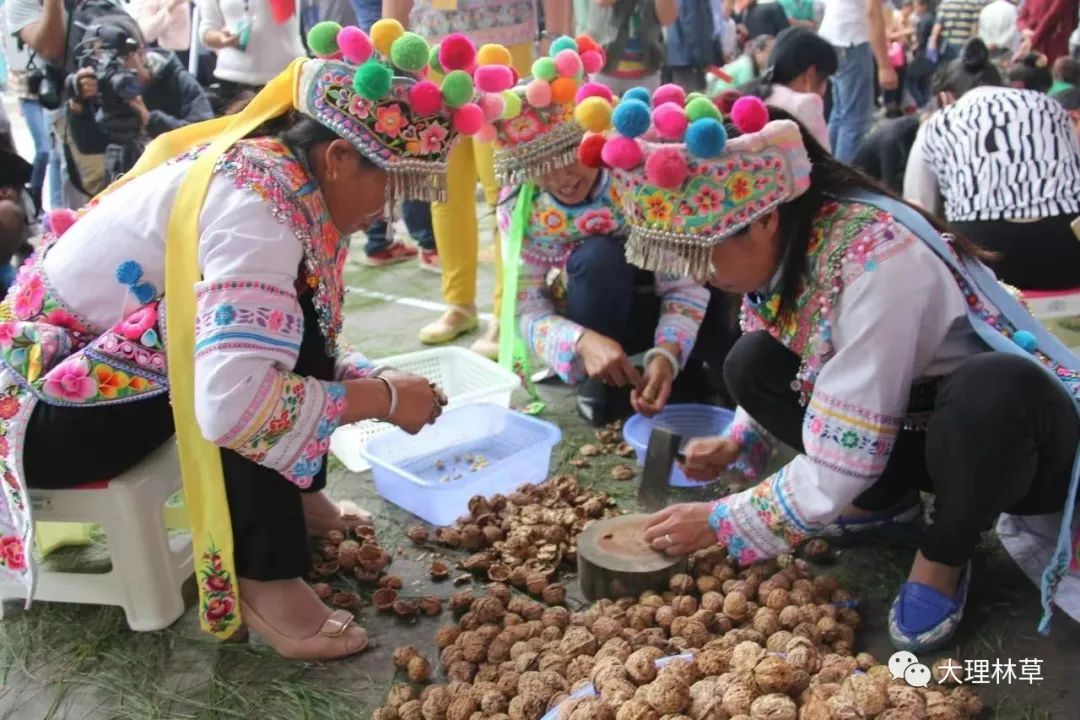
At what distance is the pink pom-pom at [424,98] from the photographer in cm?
173

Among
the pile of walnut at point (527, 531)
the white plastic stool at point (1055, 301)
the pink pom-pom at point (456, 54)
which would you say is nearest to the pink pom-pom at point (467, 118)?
the pink pom-pom at point (456, 54)

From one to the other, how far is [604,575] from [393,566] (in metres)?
A: 0.57

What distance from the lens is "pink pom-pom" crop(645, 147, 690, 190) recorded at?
63.9 inches

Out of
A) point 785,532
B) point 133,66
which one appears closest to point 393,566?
point 785,532

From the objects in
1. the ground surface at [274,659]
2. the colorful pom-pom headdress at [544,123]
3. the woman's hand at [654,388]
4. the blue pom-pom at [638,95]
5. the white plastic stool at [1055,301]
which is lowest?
the ground surface at [274,659]

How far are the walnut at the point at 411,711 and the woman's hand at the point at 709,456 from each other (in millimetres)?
862

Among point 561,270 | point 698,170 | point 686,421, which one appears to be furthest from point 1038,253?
point 698,170

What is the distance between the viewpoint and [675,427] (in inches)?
111

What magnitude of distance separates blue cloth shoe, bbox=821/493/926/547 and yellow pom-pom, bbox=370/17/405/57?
140 cm

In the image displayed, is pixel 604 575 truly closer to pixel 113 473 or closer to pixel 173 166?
pixel 113 473

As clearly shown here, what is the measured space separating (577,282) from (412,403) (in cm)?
100

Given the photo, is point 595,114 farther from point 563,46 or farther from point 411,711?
point 411,711

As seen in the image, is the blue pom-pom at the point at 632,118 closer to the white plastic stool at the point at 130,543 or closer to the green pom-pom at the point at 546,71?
the green pom-pom at the point at 546,71

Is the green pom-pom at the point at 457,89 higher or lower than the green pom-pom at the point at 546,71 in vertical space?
higher
